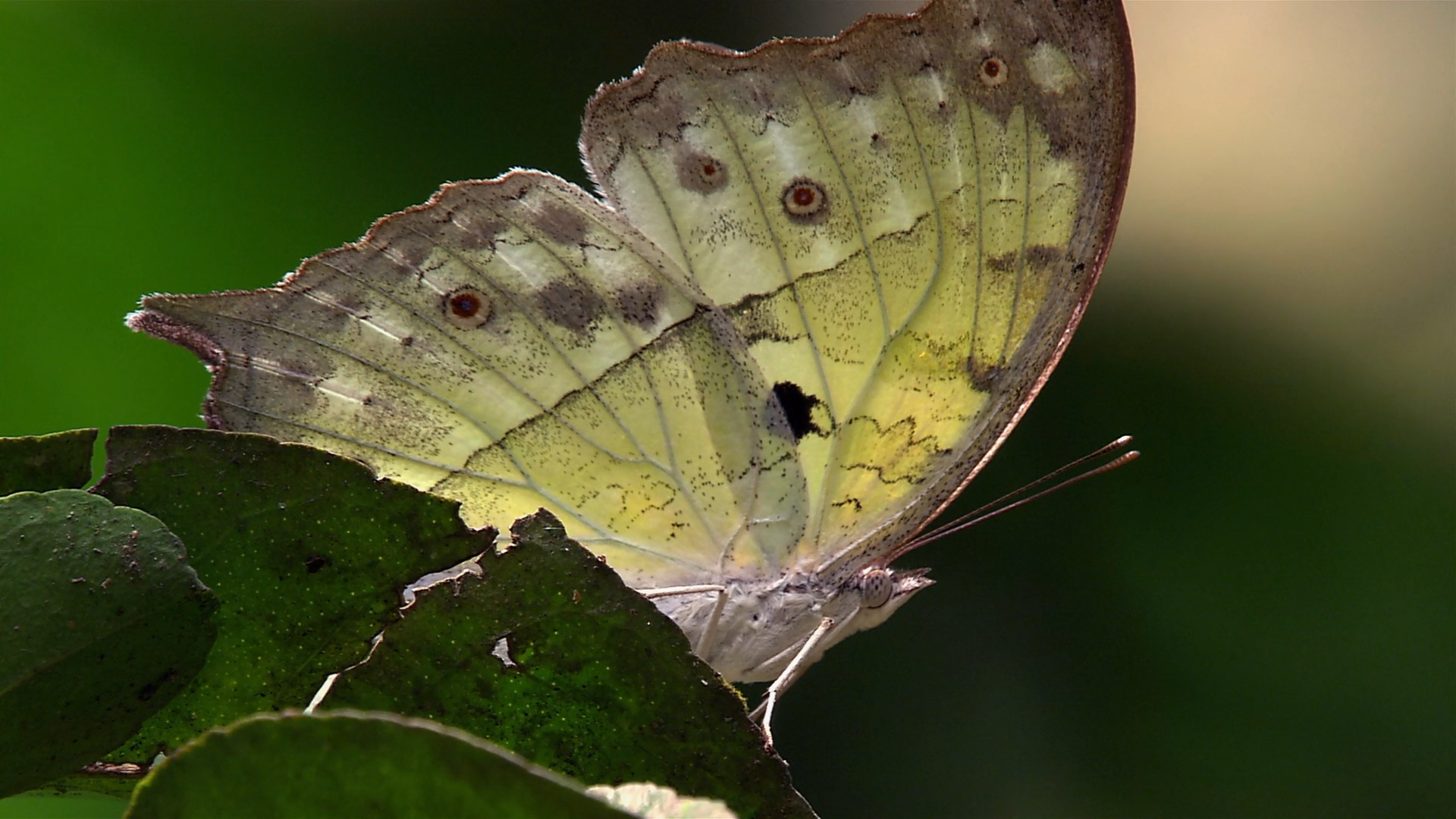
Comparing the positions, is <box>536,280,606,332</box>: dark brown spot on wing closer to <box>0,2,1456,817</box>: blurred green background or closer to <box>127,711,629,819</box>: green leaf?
<box>127,711,629,819</box>: green leaf

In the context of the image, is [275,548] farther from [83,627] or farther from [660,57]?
[660,57]

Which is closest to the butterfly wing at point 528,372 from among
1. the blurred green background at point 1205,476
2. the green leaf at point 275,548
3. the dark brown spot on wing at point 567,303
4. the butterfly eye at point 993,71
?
the dark brown spot on wing at point 567,303

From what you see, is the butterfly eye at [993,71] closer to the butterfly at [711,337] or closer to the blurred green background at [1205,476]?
the butterfly at [711,337]

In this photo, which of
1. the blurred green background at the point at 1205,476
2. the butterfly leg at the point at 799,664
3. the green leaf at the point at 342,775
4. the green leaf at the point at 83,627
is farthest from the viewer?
the blurred green background at the point at 1205,476

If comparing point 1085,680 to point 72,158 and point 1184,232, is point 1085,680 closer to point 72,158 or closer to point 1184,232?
point 1184,232

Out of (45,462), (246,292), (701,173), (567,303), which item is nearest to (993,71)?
(701,173)

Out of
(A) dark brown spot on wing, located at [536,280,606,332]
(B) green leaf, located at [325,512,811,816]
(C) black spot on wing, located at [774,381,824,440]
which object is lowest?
(C) black spot on wing, located at [774,381,824,440]

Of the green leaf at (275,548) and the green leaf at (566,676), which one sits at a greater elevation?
the green leaf at (275,548)

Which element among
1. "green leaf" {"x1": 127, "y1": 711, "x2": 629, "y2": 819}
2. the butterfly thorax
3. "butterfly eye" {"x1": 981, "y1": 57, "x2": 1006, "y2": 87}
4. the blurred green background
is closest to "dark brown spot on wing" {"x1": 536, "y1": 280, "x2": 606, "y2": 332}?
the butterfly thorax
